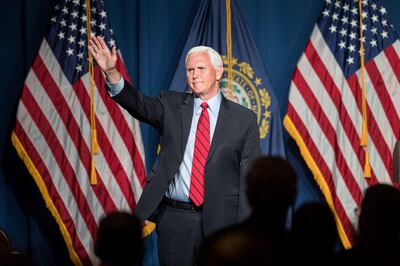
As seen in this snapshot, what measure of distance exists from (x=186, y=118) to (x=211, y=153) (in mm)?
246

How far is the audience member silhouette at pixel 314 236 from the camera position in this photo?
66.8 inches

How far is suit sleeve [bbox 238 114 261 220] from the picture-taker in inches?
133

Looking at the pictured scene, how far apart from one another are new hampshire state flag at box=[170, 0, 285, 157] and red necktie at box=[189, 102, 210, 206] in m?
1.49

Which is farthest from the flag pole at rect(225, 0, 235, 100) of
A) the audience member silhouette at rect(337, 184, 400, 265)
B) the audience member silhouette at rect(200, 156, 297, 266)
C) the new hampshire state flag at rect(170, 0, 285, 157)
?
the audience member silhouette at rect(200, 156, 297, 266)

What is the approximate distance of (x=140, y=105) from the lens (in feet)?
11.2

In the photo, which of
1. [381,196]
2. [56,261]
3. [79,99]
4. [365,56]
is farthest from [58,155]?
[381,196]

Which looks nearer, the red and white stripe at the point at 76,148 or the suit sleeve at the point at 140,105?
the suit sleeve at the point at 140,105

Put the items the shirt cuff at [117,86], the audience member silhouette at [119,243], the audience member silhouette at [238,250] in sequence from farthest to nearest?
the shirt cuff at [117,86]
the audience member silhouette at [119,243]
the audience member silhouette at [238,250]

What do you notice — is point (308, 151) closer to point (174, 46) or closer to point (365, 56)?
point (365, 56)

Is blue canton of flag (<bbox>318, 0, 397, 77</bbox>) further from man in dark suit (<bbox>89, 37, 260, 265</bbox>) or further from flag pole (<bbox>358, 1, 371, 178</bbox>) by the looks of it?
A: man in dark suit (<bbox>89, 37, 260, 265</bbox>)

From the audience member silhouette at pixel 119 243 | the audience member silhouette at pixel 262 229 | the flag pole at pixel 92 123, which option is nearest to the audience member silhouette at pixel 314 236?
the audience member silhouette at pixel 262 229

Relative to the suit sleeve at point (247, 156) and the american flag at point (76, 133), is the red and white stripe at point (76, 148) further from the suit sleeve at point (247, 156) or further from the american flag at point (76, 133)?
the suit sleeve at point (247, 156)

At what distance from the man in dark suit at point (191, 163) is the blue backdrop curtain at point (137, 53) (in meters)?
1.76

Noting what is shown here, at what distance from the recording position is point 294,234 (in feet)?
5.64
